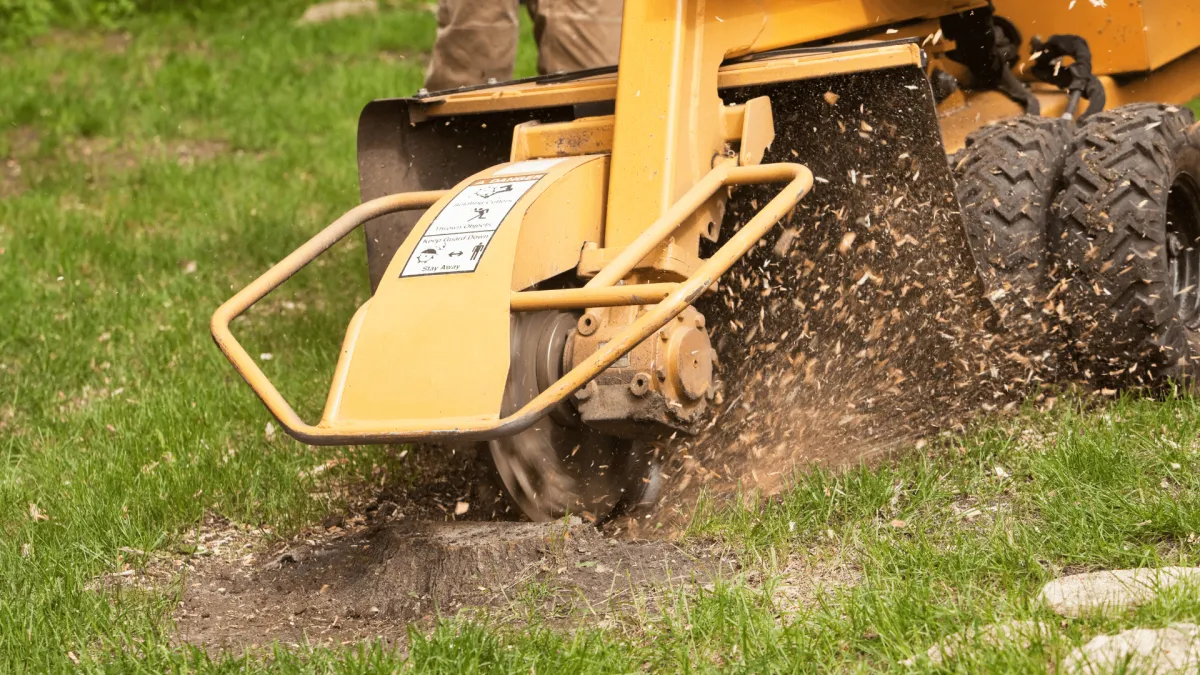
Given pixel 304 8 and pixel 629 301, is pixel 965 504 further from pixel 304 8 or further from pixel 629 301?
pixel 304 8

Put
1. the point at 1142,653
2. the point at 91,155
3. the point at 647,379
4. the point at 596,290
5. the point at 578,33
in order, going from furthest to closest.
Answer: the point at 91,155
the point at 578,33
the point at 647,379
the point at 596,290
the point at 1142,653

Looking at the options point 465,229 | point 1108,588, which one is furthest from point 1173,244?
point 465,229

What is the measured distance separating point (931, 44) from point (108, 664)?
280cm

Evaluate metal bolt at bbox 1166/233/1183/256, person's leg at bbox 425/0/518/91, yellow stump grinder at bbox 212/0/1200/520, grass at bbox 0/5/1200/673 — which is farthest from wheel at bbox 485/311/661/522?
person's leg at bbox 425/0/518/91

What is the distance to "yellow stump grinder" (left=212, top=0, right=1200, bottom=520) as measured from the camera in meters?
2.56

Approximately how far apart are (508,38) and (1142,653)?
3227mm

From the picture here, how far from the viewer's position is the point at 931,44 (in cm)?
399

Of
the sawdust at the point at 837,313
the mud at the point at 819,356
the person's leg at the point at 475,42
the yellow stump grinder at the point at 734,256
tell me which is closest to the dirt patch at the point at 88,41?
the person's leg at the point at 475,42

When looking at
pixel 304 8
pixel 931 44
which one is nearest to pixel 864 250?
pixel 931 44

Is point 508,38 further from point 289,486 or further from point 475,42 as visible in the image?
point 289,486

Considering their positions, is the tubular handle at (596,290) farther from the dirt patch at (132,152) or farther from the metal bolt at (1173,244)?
Result: the dirt patch at (132,152)

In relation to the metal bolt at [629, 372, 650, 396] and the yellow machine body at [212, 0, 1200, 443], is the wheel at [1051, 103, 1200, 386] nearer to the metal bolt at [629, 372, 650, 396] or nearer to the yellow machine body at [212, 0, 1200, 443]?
the yellow machine body at [212, 0, 1200, 443]

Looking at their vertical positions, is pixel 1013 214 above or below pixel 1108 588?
above

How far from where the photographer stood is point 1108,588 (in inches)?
89.4
